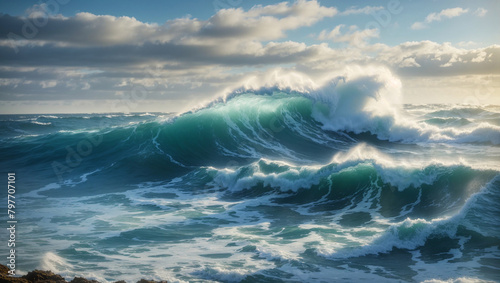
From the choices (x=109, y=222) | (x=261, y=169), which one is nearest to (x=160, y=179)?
(x=261, y=169)

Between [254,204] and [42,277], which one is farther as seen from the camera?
[254,204]

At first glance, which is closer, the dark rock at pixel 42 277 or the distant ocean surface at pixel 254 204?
the dark rock at pixel 42 277

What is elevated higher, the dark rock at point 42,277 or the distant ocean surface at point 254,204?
the distant ocean surface at point 254,204

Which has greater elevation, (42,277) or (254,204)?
(254,204)

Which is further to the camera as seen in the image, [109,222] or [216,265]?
[109,222]

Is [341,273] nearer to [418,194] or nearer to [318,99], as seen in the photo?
[418,194]

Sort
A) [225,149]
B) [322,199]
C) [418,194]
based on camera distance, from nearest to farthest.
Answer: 1. [418,194]
2. [322,199]
3. [225,149]

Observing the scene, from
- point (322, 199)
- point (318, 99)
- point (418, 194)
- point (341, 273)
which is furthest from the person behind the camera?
point (318, 99)

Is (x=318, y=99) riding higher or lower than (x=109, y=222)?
higher
